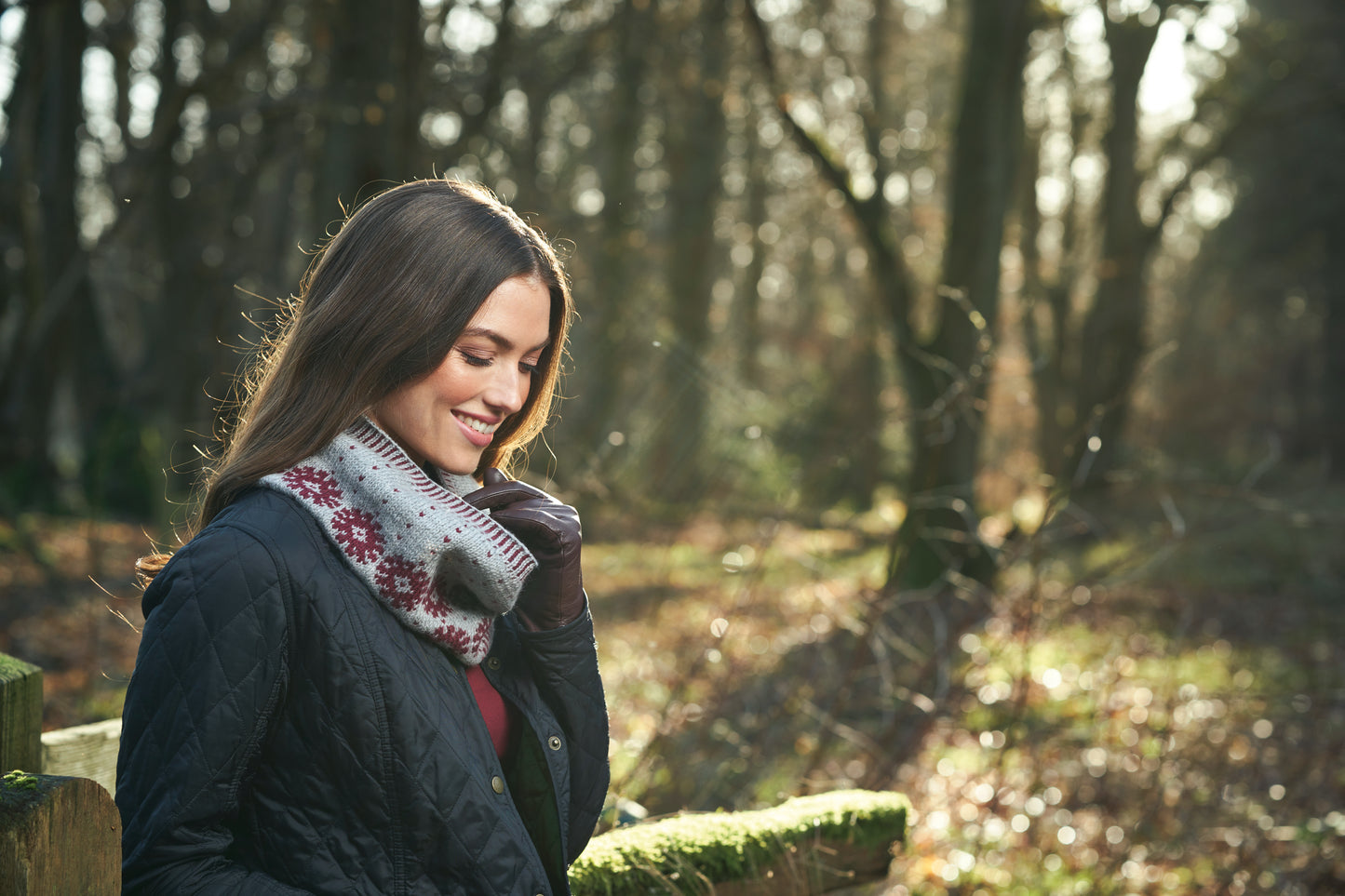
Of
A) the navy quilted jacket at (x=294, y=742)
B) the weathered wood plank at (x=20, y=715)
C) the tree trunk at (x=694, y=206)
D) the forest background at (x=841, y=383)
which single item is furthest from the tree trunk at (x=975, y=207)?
the weathered wood plank at (x=20, y=715)

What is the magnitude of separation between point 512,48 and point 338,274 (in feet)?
A: 30.2

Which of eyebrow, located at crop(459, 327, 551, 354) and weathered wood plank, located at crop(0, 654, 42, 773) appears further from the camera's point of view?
eyebrow, located at crop(459, 327, 551, 354)

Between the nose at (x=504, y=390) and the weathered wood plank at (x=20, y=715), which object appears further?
the nose at (x=504, y=390)

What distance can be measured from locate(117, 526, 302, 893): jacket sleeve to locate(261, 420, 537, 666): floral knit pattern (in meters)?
0.14

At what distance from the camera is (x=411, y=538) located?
1.54 metres

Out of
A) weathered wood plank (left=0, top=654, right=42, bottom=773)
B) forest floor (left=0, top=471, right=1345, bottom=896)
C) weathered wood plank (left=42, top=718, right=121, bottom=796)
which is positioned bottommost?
forest floor (left=0, top=471, right=1345, bottom=896)

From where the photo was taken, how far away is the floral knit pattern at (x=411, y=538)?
1513 millimetres

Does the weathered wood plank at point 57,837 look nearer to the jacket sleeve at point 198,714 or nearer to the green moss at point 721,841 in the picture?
the jacket sleeve at point 198,714

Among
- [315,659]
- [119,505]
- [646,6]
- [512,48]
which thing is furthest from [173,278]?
[315,659]

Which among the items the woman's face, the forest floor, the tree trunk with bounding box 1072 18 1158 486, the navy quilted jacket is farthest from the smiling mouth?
the tree trunk with bounding box 1072 18 1158 486

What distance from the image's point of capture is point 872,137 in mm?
8734

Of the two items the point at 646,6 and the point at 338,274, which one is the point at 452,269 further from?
the point at 646,6

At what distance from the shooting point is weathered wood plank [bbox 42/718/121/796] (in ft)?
6.07

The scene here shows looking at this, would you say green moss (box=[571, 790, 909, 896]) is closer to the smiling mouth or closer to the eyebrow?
the smiling mouth
